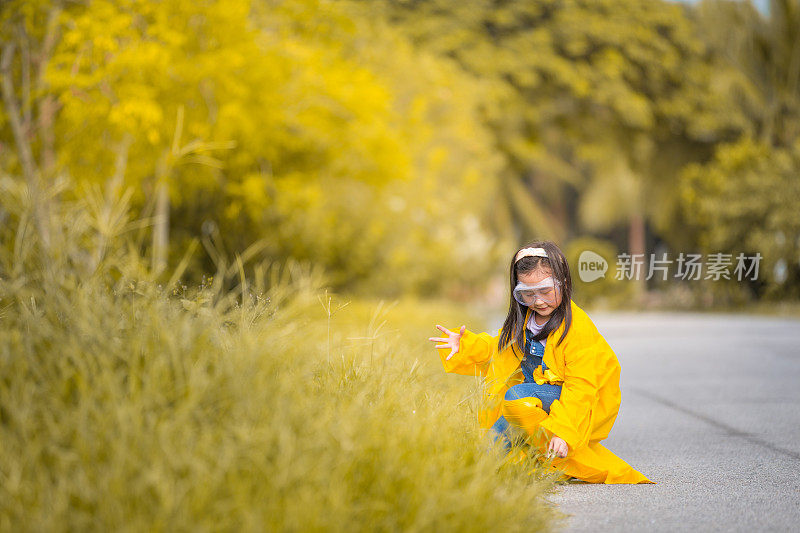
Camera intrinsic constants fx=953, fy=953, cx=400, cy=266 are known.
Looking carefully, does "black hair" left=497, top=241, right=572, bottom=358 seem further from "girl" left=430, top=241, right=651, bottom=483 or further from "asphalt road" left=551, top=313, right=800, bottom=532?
"asphalt road" left=551, top=313, right=800, bottom=532

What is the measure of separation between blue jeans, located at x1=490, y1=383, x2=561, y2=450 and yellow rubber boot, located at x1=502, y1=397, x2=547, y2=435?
62mm

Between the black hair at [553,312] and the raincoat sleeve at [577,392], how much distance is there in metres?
0.08

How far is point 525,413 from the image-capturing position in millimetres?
4242

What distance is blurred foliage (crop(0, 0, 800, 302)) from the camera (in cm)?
998

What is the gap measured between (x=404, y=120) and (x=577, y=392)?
1411 cm

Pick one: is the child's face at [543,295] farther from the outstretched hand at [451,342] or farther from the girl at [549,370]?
the outstretched hand at [451,342]

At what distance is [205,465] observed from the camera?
2.79 meters

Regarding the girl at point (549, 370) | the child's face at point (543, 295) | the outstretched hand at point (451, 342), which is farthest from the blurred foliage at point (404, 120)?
the child's face at point (543, 295)

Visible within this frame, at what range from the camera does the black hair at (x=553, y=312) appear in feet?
14.5

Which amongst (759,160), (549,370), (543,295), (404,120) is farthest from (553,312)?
(759,160)

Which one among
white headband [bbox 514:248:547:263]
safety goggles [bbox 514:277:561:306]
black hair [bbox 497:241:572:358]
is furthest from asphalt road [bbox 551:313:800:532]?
white headband [bbox 514:248:547:263]

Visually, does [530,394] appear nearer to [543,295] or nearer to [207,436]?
[543,295]

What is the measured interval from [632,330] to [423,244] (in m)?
5.66

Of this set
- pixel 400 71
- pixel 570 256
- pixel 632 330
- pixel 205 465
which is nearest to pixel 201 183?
pixel 400 71
